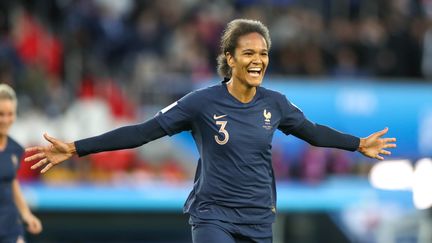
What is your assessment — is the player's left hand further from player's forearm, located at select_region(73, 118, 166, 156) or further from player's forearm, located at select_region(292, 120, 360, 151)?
player's forearm, located at select_region(292, 120, 360, 151)

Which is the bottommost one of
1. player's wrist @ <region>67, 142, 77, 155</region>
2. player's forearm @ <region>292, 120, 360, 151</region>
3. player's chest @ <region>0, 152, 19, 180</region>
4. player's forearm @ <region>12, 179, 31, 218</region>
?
player's forearm @ <region>12, 179, 31, 218</region>

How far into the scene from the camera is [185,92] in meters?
16.1

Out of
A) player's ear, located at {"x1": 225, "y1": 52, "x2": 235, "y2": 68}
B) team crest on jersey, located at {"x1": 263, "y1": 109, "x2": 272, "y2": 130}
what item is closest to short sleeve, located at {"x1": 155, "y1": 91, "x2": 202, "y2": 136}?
player's ear, located at {"x1": 225, "y1": 52, "x2": 235, "y2": 68}

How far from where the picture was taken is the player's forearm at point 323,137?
Answer: 7227mm

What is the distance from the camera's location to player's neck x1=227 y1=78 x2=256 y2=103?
6992 millimetres

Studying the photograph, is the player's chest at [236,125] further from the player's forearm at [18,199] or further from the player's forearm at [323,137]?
the player's forearm at [18,199]

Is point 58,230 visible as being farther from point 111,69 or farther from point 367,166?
point 367,166

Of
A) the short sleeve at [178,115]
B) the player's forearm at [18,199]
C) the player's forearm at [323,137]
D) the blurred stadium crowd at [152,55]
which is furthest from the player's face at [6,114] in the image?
the blurred stadium crowd at [152,55]

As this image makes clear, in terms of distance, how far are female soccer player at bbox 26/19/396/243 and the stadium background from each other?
6832mm

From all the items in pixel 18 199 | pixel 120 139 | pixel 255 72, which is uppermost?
pixel 255 72

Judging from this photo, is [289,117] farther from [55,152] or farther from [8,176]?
[8,176]

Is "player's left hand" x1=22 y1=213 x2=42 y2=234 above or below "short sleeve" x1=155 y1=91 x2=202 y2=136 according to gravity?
below

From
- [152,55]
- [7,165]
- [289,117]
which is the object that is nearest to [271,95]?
[289,117]

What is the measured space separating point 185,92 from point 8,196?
7.70m
